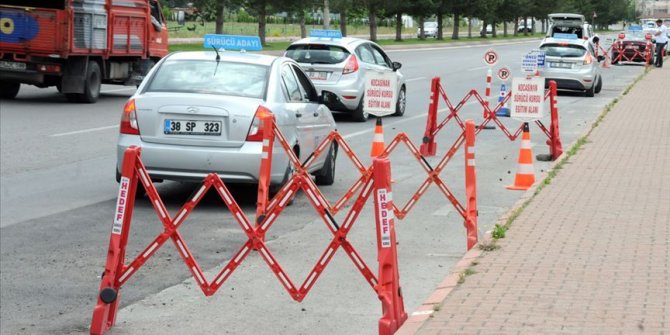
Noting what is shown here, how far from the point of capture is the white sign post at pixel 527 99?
1519 centimetres

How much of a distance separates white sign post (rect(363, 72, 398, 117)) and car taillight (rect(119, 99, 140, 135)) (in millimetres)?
3851

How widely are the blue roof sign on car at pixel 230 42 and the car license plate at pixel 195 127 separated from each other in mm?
1349

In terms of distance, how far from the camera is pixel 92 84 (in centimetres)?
2608

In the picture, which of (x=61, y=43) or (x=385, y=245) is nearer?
(x=385, y=245)

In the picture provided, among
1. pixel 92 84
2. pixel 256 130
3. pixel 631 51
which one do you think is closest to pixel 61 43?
pixel 92 84

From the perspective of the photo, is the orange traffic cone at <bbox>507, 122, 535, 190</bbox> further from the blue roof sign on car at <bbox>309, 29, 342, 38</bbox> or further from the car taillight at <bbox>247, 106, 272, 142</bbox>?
the blue roof sign on car at <bbox>309, 29, 342, 38</bbox>

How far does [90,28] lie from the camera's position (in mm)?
25797

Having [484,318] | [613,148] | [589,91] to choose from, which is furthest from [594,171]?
[589,91]

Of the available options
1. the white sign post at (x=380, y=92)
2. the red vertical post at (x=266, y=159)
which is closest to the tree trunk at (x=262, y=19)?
the white sign post at (x=380, y=92)

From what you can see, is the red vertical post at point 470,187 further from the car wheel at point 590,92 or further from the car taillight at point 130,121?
the car wheel at point 590,92

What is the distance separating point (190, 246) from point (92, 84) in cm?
1662

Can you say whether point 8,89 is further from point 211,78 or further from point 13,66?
point 211,78

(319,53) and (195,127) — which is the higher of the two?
(319,53)

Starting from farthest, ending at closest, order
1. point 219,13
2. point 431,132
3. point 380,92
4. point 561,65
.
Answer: point 219,13 → point 561,65 → point 431,132 → point 380,92
